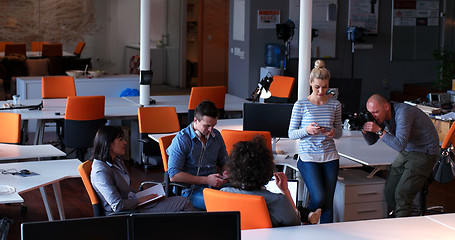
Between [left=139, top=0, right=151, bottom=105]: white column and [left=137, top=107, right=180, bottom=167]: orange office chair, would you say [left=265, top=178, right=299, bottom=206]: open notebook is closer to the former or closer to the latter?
[left=137, top=107, right=180, bottom=167]: orange office chair

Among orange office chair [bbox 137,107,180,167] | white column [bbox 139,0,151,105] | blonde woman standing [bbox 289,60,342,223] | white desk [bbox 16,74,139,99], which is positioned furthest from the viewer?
white desk [bbox 16,74,139,99]

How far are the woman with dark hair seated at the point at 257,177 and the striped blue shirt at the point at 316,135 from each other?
1.44 m

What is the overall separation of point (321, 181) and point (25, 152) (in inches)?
103

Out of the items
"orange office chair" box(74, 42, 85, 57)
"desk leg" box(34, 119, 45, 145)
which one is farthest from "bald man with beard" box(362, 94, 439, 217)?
"orange office chair" box(74, 42, 85, 57)

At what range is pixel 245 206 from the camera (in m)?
3.67

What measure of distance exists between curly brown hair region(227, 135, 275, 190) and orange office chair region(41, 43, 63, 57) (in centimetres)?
1087

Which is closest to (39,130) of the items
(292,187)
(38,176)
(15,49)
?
(38,176)

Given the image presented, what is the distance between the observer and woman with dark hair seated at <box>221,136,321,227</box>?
375cm

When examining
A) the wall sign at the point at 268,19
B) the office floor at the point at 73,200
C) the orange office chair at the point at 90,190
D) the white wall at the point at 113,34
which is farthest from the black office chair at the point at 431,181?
the white wall at the point at 113,34

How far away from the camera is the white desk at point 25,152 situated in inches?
231

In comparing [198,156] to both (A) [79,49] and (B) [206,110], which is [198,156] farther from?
(A) [79,49]

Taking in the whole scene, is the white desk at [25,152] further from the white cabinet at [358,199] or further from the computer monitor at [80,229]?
the computer monitor at [80,229]

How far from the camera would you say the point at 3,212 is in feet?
21.7

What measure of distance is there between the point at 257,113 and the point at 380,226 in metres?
2.55
